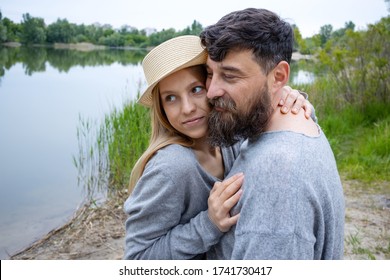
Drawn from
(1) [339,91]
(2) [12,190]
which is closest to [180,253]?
(2) [12,190]

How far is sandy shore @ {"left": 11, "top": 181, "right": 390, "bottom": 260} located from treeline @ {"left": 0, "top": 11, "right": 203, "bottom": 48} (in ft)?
86.6

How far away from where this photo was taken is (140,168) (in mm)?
2137

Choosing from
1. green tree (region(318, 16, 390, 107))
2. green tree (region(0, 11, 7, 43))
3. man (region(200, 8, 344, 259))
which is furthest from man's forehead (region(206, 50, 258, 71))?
green tree (region(0, 11, 7, 43))

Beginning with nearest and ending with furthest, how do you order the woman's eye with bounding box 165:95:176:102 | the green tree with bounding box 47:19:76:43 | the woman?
the woman
the woman's eye with bounding box 165:95:176:102
the green tree with bounding box 47:19:76:43

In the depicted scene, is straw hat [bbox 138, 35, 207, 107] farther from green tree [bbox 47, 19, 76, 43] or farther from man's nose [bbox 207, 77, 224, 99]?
green tree [bbox 47, 19, 76, 43]

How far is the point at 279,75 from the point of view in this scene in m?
1.73

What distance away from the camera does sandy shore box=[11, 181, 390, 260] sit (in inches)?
160

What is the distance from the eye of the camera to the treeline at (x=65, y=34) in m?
37.3

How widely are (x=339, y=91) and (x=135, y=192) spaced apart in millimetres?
8558

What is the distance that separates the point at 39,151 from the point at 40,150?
31 mm

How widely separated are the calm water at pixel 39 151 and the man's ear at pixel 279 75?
4.28 meters

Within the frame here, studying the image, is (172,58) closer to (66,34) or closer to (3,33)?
(3,33)

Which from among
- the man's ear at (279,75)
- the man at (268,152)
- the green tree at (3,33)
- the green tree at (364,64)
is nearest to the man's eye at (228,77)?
the man at (268,152)

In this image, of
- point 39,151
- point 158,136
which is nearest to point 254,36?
point 158,136
